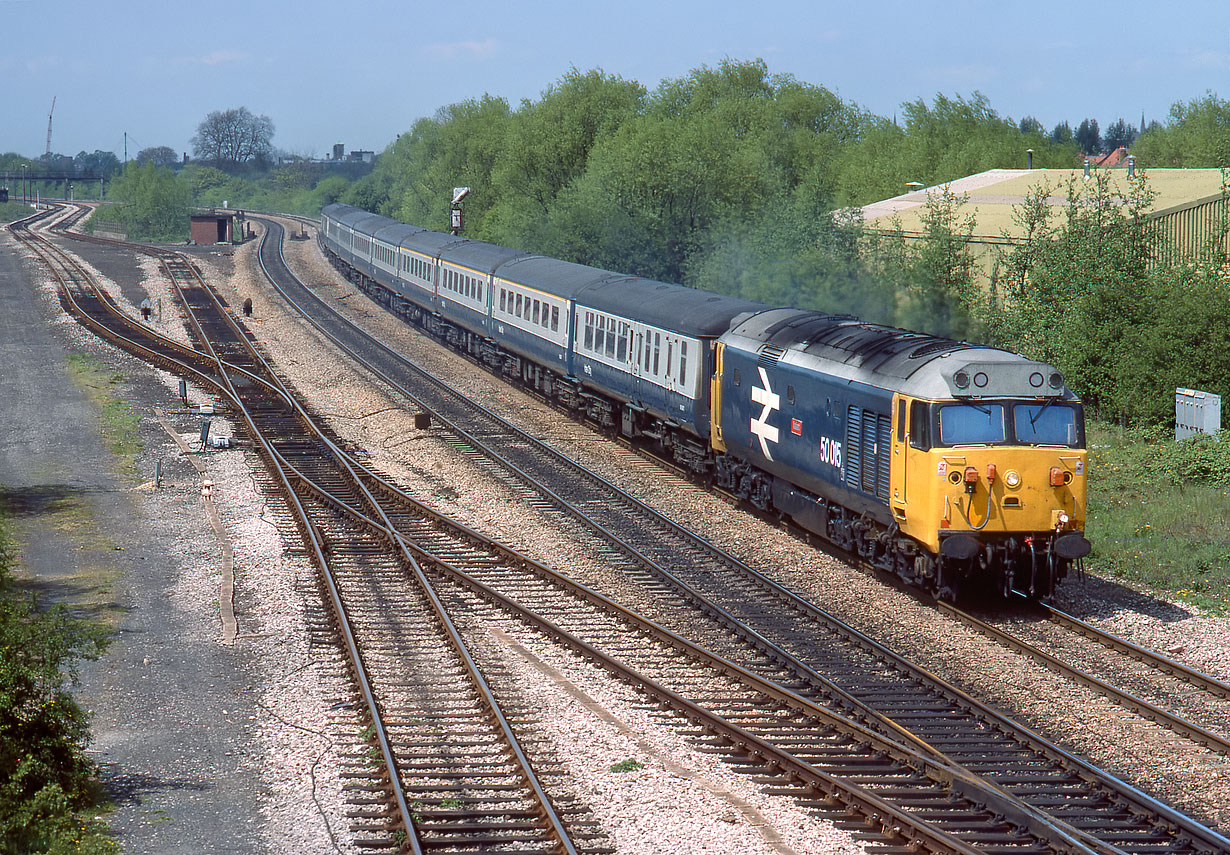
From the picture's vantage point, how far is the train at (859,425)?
51.9 ft

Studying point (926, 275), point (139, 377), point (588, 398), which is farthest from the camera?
point (139, 377)

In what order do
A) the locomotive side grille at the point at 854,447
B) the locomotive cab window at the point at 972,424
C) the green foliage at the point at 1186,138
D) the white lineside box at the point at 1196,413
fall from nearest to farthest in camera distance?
the locomotive cab window at the point at 972,424, the locomotive side grille at the point at 854,447, the white lineside box at the point at 1196,413, the green foliage at the point at 1186,138

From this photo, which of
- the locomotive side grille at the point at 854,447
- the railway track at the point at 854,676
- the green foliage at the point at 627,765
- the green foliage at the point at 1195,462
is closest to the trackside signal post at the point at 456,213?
the railway track at the point at 854,676

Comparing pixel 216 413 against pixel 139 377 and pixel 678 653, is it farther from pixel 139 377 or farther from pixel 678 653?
pixel 678 653

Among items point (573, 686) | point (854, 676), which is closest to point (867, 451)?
point (854, 676)

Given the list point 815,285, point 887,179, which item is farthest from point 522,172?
point 815,285

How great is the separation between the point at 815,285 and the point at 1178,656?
2482 centimetres

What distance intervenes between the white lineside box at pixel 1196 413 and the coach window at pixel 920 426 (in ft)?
36.1

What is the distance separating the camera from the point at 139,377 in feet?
126

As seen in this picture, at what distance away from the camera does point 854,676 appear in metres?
14.2

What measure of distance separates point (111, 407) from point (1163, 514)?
1036 inches

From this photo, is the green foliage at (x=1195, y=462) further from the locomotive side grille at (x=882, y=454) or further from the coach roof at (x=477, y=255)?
the coach roof at (x=477, y=255)

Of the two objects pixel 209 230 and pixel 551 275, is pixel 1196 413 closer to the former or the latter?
pixel 551 275

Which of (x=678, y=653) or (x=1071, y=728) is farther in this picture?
(x=678, y=653)
